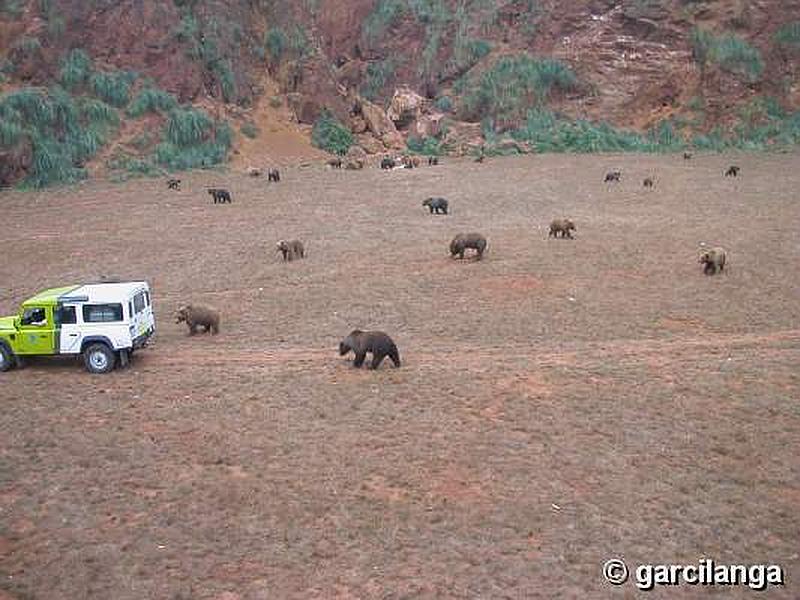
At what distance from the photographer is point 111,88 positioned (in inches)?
1738

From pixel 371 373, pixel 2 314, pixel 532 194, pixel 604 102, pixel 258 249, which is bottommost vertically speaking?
pixel 371 373

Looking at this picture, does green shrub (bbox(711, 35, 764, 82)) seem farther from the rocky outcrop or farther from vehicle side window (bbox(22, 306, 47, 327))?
vehicle side window (bbox(22, 306, 47, 327))

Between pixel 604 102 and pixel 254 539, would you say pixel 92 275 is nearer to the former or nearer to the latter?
pixel 254 539

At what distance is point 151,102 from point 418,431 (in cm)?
3923

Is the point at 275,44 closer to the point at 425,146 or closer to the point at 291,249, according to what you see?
the point at 425,146

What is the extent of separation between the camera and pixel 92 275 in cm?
1994

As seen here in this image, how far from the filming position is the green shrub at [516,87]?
55906 millimetres

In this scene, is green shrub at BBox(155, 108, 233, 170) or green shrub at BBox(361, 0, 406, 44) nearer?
green shrub at BBox(155, 108, 233, 170)

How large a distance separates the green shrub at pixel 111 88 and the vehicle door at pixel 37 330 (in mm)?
34833

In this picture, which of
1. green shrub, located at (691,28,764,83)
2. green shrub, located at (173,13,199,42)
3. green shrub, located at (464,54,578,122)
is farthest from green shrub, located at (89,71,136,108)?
green shrub, located at (691,28,764,83)

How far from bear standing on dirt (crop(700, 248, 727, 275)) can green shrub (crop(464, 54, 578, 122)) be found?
1510 inches

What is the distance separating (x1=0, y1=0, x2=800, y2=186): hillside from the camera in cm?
4275

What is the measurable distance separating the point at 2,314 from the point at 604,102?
155ft

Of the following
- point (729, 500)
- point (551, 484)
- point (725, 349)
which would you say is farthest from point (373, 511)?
point (725, 349)
